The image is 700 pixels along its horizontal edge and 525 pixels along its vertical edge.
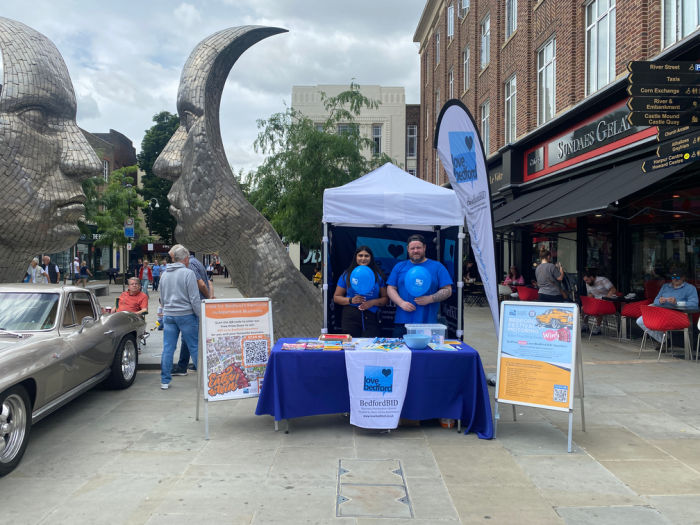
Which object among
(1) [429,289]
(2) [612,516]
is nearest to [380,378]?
(1) [429,289]

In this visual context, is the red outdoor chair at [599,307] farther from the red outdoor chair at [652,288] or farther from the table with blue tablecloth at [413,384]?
the table with blue tablecloth at [413,384]

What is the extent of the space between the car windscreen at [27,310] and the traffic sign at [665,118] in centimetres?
749

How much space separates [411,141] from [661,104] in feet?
108

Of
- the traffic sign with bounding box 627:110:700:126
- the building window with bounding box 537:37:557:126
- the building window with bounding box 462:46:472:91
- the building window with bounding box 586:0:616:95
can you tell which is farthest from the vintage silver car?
the building window with bounding box 462:46:472:91

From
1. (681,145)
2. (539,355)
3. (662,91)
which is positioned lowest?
(539,355)

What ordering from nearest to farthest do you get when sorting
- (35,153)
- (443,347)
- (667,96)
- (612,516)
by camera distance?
(612,516) < (443,347) < (35,153) < (667,96)

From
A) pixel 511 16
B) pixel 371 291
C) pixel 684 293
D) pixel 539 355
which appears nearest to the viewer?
pixel 539 355

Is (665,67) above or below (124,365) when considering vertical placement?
above

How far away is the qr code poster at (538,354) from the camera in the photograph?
478 cm

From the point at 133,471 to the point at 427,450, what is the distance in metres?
2.42

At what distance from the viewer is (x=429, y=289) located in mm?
5906

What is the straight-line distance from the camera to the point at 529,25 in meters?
17.0

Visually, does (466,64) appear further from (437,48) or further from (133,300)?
(133,300)

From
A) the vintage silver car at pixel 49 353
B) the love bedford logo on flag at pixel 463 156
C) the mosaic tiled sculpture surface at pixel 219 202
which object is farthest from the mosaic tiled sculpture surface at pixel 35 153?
the love bedford logo on flag at pixel 463 156
